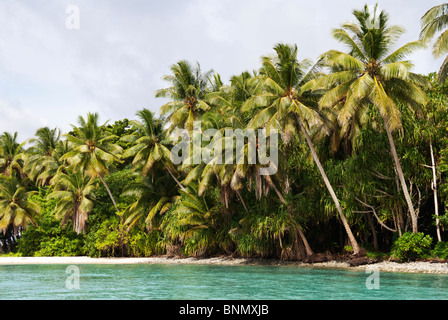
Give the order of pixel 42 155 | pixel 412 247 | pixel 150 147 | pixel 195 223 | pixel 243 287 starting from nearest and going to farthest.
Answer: pixel 243 287, pixel 412 247, pixel 195 223, pixel 150 147, pixel 42 155

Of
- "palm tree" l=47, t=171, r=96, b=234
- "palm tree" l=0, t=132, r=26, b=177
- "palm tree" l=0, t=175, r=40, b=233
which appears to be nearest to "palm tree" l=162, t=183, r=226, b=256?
"palm tree" l=47, t=171, r=96, b=234

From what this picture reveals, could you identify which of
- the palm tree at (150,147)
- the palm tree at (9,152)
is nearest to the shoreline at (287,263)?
the palm tree at (150,147)

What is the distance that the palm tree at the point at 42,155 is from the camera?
38906 millimetres

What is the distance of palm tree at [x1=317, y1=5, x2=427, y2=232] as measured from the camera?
1842cm

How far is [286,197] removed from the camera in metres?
23.1

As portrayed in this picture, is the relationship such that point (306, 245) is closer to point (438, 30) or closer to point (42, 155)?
point (438, 30)

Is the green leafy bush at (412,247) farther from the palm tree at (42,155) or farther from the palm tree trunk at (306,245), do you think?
the palm tree at (42,155)

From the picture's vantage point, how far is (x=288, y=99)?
2086 centimetres

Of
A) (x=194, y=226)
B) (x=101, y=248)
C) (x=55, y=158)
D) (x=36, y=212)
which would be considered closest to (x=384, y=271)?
(x=194, y=226)

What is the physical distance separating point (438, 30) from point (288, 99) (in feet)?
23.4

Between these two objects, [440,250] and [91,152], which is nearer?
[440,250]

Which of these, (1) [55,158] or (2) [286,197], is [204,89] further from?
(1) [55,158]

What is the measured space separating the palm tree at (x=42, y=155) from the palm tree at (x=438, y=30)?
3154cm

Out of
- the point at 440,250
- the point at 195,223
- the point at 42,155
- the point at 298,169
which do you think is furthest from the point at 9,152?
the point at 440,250
